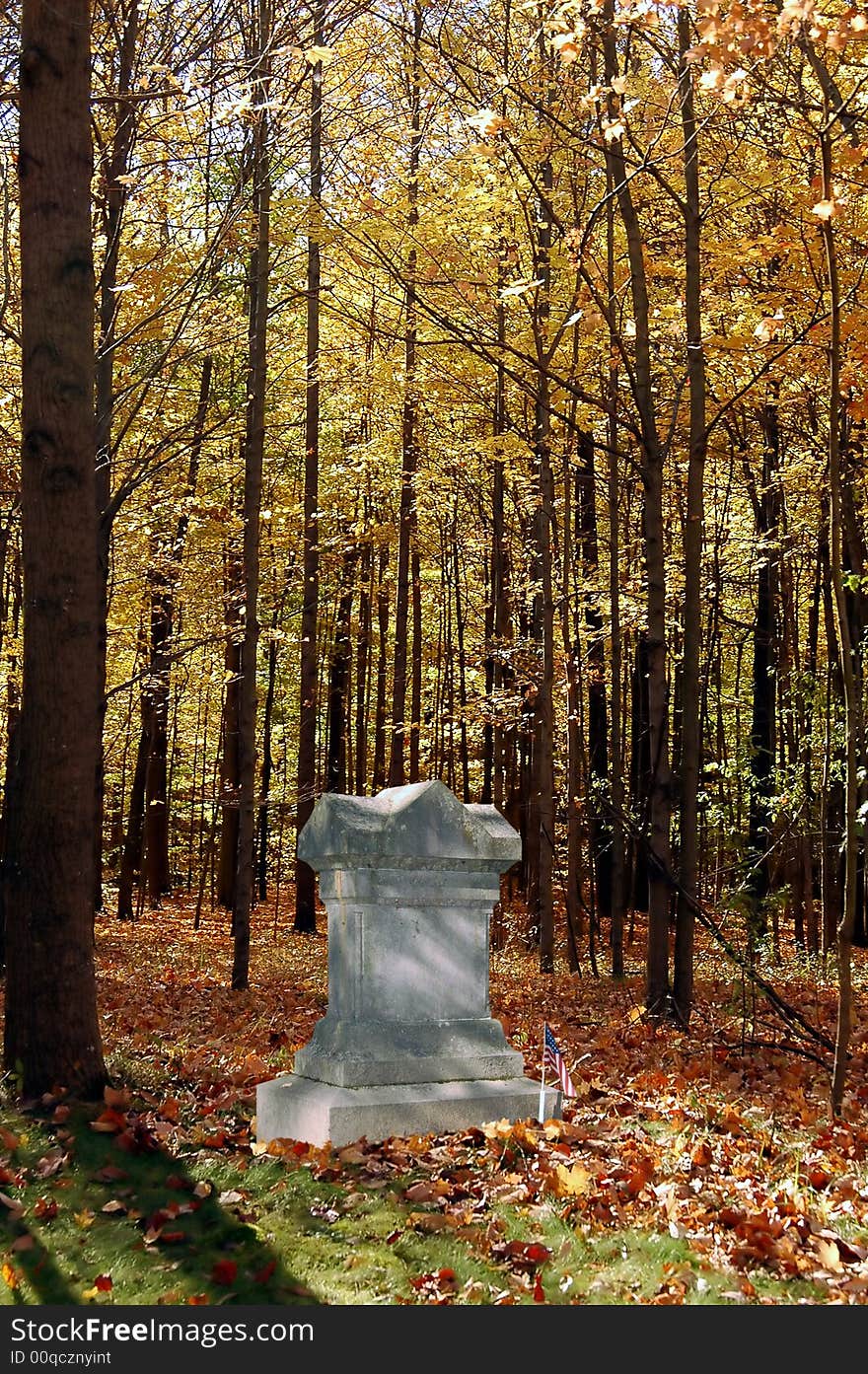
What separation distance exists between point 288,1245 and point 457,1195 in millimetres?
908

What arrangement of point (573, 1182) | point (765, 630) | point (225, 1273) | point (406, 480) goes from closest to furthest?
point (225, 1273), point (573, 1182), point (406, 480), point (765, 630)

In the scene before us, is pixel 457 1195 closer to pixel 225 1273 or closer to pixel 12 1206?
pixel 225 1273

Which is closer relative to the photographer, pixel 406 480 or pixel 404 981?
pixel 404 981

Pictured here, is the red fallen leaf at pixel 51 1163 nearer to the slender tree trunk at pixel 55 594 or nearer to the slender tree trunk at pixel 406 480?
the slender tree trunk at pixel 55 594

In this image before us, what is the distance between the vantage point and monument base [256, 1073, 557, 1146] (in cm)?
608

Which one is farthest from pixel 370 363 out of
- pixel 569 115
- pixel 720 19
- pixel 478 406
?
pixel 720 19

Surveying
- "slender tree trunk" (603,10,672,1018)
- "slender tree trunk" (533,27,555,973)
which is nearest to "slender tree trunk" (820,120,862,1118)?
"slender tree trunk" (603,10,672,1018)

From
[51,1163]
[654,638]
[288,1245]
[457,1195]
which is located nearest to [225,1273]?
[288,1245]

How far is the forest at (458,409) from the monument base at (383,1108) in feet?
3.57

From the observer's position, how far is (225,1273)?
4379 mm

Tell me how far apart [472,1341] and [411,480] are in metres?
15.3

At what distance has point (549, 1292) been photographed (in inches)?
171

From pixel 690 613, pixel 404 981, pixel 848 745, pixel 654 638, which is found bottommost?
pixel 404 981

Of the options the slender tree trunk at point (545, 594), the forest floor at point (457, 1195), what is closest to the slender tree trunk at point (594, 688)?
the slender tree trunk at point (545, 594)
